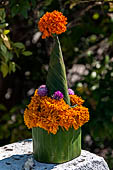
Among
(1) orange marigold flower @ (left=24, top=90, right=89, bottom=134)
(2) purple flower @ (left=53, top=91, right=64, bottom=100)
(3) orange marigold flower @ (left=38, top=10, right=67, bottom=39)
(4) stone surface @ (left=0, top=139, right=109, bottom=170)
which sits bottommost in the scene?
(4) stone surface @ (left=0, top=139, right=109, bottom=170)

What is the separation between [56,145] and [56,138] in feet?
0.13

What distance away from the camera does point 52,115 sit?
1743 mm

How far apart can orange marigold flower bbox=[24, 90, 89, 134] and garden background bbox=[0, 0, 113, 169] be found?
0.89 m

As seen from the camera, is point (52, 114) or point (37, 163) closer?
point (52, 114)

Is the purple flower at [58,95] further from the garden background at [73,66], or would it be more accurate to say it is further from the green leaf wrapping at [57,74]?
the garden background at [73,66]

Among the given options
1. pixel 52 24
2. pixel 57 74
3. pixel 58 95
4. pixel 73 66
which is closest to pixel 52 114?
pixel 58 95

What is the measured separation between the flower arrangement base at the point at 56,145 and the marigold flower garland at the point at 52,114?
0.05 meters

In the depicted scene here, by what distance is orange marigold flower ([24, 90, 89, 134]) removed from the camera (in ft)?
5.71

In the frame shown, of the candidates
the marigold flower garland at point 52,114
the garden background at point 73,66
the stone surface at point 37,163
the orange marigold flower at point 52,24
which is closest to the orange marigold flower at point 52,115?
the marigold flower garland at point 52,114

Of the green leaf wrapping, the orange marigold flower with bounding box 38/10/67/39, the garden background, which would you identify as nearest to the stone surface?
the green leaf wrapping

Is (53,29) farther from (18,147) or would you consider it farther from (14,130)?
(14,130)

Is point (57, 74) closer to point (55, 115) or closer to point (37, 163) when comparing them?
point (55, 115)

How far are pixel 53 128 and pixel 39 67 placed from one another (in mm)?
1580

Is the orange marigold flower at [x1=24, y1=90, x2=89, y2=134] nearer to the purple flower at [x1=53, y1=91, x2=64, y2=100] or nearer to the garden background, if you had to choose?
the purple flower at [x1=53, y1=91, x2=64, y2=100]
